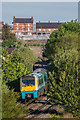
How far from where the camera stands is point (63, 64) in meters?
18.3

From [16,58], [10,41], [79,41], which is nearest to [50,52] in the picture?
[79,41]

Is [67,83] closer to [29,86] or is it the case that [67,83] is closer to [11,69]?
[29,86]

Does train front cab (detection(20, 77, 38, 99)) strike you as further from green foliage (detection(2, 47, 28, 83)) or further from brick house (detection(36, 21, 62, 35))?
brick house (detection(36, 21, 62, 35))

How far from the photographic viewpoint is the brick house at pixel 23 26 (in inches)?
4727

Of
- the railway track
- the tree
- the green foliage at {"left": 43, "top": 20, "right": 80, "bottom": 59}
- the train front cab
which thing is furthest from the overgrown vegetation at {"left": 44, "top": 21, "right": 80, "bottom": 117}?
the green foliage at {"left": 43, "top": 20, "right": 80, "bottom": 59}

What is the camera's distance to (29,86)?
84.8 feet

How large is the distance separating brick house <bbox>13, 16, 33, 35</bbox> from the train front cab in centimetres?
9666

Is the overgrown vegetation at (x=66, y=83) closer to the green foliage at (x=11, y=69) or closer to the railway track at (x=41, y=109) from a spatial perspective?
the railway track at (x=41, y=109)

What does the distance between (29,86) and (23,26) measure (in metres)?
98.4

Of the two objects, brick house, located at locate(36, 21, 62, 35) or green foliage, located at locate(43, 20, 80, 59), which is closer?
green foliage, located at locate(43, 20, 80, 59)

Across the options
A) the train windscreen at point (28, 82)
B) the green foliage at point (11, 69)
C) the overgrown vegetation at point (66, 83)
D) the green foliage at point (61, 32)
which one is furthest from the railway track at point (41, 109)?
the green foliage at point (61, 32)

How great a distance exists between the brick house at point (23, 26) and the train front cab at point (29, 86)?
96.7 meters

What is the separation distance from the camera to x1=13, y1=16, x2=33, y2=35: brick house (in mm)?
120062

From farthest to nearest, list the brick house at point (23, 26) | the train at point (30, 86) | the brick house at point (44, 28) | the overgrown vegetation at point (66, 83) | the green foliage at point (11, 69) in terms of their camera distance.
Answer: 1. the brick house at point (23, 26)
2. the brick house at point (44, 28)
3. the green foliage at point (11, 69)
4. the train at point (30, 86)
5. the overgrown vegetation at point (66, 83)
